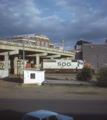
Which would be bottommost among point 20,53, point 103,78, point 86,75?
point 103,78

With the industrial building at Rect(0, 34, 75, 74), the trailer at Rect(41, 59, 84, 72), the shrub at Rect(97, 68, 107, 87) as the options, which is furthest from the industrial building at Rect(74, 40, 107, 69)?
the shrub at Rect(97, 68, 107, 87)

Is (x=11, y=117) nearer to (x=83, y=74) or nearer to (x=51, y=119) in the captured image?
(x=51, y=119)

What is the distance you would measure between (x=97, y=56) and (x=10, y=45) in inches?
1684

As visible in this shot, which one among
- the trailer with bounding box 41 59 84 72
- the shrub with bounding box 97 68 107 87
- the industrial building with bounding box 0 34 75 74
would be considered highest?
the industrial building with bounding box 0 34 75 74

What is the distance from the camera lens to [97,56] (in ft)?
233

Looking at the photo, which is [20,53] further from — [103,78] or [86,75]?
[103,78]

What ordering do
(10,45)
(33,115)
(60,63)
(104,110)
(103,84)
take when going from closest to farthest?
(33,115)
(104,110)
(103,84)
(10,45)
(60,63)

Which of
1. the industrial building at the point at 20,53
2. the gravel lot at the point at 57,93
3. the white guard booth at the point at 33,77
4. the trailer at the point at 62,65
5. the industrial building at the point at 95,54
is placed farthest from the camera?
the industrial building at the point at 95,54

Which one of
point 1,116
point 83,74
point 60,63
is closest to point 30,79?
point 83,74

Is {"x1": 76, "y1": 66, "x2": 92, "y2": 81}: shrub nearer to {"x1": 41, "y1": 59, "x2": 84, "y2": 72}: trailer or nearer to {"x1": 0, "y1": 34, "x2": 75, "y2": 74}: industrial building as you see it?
{"x1": 0, "y1": 34, "x2": 75, "y2": 74}: industrial building

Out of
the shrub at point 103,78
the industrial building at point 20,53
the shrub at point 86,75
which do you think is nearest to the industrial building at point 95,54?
the industrial building at point 20,53

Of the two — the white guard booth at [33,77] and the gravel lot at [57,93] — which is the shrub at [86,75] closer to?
the gravel lot at [57,93]

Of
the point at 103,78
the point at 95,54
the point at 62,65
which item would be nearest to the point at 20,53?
the point at 62,65

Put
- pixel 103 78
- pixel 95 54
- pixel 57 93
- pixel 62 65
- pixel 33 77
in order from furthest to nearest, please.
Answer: pixel 95 54 → pixel 62 65 → pixel 33 77 → pixel 103 78 → pixel 57 93
